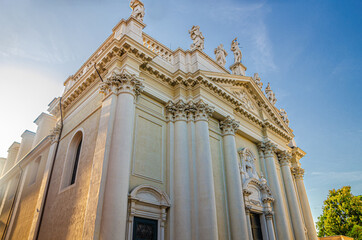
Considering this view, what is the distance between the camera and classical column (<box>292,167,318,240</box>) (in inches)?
718

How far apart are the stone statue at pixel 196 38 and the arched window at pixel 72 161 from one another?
7994 millimetres

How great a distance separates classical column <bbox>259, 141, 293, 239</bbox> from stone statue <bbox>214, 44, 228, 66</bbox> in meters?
5.92

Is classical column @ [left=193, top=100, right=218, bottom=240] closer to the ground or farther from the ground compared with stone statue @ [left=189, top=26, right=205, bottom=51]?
closer to the ground

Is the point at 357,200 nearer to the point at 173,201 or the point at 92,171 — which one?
the point at 173,201

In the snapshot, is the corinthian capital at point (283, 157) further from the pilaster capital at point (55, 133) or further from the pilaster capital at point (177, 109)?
the pilaster capital at point (55, 133)

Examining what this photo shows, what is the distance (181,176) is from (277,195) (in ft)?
25.4

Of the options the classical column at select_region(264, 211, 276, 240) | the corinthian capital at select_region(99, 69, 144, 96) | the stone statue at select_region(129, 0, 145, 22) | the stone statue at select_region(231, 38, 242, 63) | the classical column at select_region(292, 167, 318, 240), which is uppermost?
the stone statue at select_region(231, 38, 242, 63)

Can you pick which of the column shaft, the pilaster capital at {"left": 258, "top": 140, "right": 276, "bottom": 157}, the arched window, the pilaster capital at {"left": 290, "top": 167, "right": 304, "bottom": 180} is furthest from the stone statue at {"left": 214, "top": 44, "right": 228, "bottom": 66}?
the pilaster capital at {"left": 290, "top": 167, "right": 304, "bottom": 180}

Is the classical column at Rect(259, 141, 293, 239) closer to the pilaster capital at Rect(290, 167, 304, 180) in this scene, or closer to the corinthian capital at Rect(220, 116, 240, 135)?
the corinthian capital at Rect(220, 116, 240, 135)

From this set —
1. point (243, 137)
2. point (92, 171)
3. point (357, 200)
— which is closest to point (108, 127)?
point (92, 171)

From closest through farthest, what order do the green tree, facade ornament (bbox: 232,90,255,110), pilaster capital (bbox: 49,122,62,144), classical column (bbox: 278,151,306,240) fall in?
pilaster capital (bbox: 49,122,62,144) < classical column (bbox: 278,151,306,240) < facade ornament (bbox: 232,90,255,110) < the green tree

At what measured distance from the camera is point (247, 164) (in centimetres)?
1485

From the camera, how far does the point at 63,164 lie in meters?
11.9

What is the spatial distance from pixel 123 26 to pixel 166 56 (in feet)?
8.85
